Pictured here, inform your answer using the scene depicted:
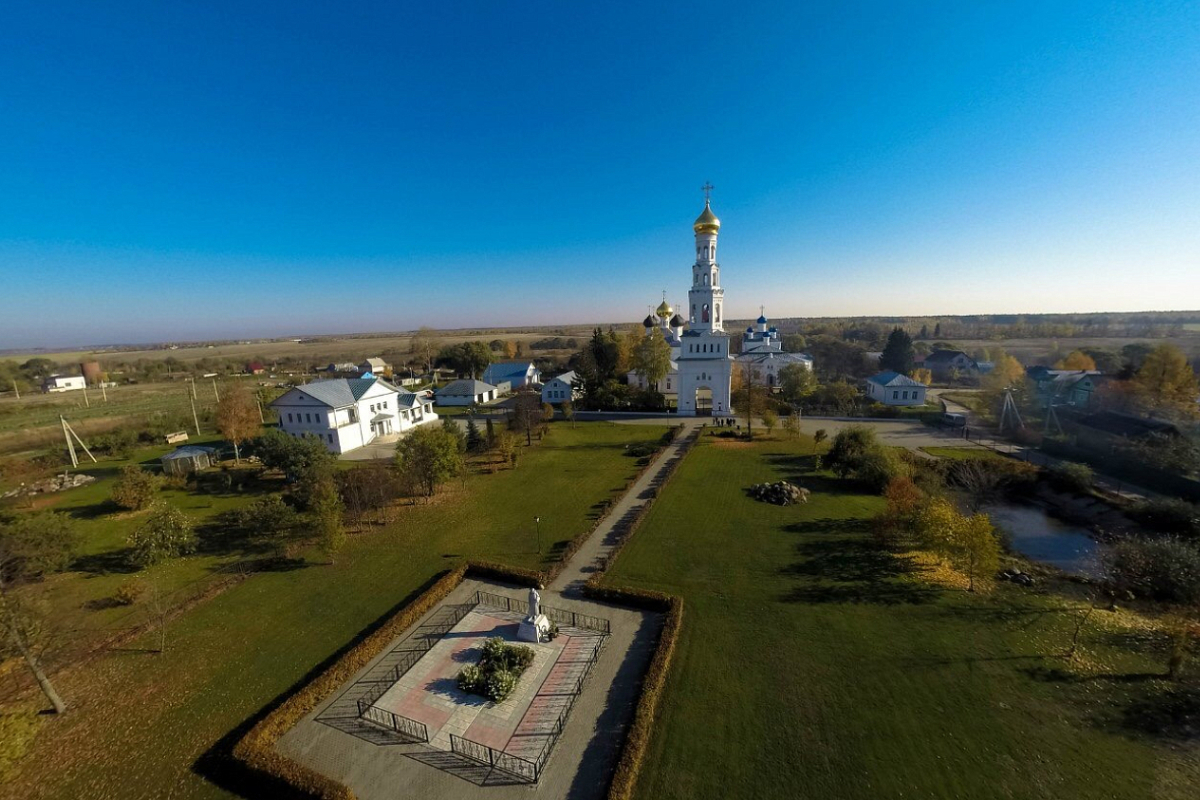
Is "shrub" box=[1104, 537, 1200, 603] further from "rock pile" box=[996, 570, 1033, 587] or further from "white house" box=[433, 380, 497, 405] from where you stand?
"white house" box=[433, 380, 497, 405]

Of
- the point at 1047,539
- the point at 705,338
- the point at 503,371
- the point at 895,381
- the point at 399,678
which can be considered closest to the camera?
the point at 399,678

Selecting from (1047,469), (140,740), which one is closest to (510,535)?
(140,740)

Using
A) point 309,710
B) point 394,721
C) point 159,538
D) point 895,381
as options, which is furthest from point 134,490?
point 895,381

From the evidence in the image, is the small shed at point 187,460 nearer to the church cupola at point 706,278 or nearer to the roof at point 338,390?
the roof at point 338,390

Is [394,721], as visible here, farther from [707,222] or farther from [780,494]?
[707,222]

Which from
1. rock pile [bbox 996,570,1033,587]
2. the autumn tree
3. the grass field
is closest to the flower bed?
the grass field
